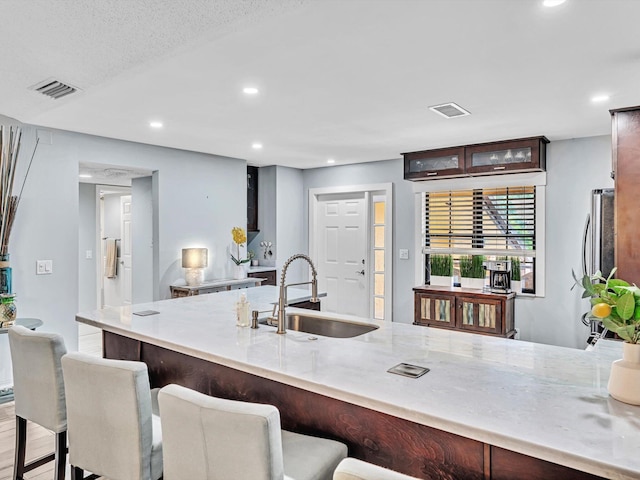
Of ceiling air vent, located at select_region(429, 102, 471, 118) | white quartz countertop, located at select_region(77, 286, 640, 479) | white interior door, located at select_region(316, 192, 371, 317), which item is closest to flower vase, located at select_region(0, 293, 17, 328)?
white quartz countertop, located at select_region(77, 286, 640, 479)

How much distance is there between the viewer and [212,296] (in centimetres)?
334

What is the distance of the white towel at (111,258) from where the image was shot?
704 cm

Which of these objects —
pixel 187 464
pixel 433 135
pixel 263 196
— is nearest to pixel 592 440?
pixel 187 464

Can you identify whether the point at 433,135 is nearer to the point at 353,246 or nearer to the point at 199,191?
the point at 353,246

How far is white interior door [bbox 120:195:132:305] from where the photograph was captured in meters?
6.82

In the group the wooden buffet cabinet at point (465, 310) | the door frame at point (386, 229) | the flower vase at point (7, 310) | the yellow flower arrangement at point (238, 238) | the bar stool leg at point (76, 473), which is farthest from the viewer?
the door frame at point (386, 229)

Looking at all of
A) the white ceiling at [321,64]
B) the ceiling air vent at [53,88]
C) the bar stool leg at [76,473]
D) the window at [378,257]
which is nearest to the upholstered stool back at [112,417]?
the bar stool leg at [76,473]

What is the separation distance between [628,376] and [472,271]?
3.96 meters

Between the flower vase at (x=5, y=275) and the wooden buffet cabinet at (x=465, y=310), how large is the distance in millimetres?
4018

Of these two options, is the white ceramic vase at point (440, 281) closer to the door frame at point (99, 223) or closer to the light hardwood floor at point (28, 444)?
the light hardwood floor at point (28, 444)

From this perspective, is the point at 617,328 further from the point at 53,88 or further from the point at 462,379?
the point at 53,88

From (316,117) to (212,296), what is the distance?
5.57 feet

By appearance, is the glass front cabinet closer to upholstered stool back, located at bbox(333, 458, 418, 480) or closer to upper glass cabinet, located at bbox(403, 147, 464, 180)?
upper glass cabinet, located at bbox(403, 147, 464, 180)

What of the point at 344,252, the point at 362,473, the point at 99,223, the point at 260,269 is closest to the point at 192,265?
the point at 260,269
